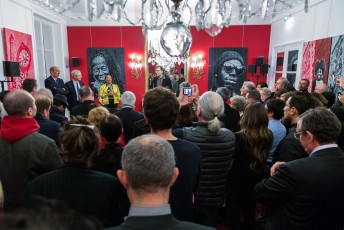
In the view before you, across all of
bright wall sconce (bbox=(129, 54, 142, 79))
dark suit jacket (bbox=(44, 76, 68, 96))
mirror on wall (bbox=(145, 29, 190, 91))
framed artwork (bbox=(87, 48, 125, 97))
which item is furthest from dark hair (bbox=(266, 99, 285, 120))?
framed artwork (bbox=(87, 48, 125, 97))

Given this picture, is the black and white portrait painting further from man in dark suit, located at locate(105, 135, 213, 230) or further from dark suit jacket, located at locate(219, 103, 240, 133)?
man in dark suit, located at locate(105, 135, 213, 230)

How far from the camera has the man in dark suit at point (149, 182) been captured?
87 centimetres

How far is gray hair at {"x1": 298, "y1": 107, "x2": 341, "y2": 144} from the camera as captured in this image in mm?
1583

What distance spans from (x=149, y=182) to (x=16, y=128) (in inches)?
57.6

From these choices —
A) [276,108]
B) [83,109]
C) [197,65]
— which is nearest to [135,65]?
[197,65]

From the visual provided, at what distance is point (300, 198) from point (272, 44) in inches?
318

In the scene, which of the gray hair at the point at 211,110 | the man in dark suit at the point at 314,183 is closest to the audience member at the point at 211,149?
the gray hair at the point at 211,110

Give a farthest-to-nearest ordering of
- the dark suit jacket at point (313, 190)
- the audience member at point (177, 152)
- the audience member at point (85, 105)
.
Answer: the audience member at point (85, 105)
the audience member at point (177, 152)
the dark suit jacket at point (313, 190)

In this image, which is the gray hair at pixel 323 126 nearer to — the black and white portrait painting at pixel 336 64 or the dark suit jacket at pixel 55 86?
the black and white portrait painting at pixel 336 64

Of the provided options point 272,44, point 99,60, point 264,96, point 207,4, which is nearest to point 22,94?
point 207,4

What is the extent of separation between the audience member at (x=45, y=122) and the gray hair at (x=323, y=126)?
2.27m

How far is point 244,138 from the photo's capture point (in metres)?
2.32

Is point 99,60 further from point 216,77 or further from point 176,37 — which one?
point 176,37

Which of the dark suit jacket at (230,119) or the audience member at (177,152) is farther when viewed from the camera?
the dark suit jacket at (230,119)
